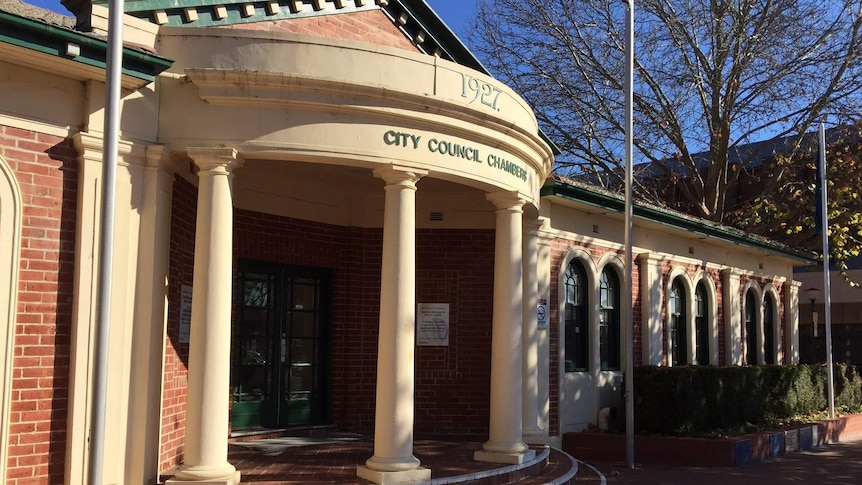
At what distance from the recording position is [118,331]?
739 centimetres

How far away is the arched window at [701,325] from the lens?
17.6 metres

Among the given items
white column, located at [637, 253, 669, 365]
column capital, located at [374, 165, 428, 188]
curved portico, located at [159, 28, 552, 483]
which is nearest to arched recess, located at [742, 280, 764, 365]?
white column, located at [637, 253, 669, 365]

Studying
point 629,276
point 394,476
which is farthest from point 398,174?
point 629,276

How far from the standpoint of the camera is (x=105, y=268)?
5.63 m

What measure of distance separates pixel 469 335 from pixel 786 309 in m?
12.6

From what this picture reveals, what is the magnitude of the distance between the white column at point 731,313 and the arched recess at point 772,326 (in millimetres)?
2703

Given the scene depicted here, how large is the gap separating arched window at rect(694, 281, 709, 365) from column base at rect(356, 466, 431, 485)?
35.6 ft

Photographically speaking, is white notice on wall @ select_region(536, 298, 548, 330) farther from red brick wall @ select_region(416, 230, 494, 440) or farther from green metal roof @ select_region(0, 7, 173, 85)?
green metal roof @ select_region(0, 7, 173, 85)

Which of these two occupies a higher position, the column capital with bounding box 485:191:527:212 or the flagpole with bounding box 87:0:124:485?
the column capital with bounding box 485:191:527:212

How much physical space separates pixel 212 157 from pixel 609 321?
8927 mm

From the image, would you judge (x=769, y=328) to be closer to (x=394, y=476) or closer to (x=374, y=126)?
(x=394, y=476)

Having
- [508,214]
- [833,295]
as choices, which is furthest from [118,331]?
[833,295]

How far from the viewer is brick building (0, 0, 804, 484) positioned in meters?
7.05

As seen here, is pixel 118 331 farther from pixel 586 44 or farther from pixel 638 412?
pixel 586 44
